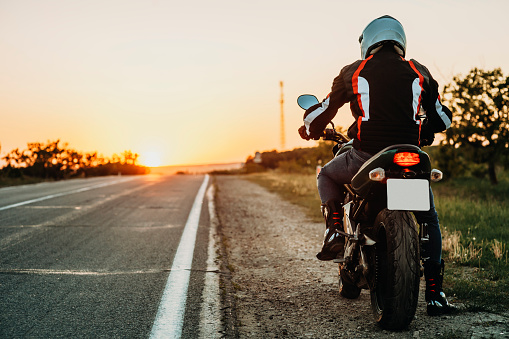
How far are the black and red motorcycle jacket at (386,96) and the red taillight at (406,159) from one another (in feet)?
0.90

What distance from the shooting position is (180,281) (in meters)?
4.16

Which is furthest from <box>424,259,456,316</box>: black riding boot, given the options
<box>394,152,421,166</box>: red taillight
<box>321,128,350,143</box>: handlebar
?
<box>321,128,350,143</box>: handlebar

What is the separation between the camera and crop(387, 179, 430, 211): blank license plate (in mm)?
2773

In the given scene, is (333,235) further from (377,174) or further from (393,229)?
(377,174)

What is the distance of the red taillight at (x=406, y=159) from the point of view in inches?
112

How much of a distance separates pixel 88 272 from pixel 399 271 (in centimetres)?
297

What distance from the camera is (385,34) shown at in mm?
3275

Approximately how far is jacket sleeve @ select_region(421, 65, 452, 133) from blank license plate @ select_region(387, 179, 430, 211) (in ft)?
2.64

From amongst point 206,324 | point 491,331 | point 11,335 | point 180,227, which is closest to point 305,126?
point 206,324

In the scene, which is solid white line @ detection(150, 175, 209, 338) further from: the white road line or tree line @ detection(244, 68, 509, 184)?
tree line @ detection(244, 68, 509, 184)

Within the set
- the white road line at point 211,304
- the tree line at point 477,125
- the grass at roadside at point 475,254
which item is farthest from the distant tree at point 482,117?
the white road line at point 211,304

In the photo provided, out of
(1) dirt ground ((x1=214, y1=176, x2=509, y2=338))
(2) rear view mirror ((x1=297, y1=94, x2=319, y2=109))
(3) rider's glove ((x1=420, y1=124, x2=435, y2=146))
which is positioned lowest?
(1) dirt ground ((x1=214, y1=176, x2=509, y2=338))

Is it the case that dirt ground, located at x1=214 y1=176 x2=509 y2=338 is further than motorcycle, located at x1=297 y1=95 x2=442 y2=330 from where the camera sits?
Yes

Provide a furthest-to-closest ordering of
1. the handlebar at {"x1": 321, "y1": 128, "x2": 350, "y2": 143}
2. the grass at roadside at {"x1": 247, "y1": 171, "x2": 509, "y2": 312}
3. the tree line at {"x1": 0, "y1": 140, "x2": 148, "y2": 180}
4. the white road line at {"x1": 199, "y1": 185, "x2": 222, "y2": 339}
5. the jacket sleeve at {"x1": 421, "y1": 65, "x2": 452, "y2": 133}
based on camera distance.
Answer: the tree line at {"x1": 0, "y1": 140, "x2": 148, "y2": 180} < the handlebar at {"x1": 321, "y1": 128, "x2": 350, "y2": 143} < the grass at roadside at {"x1": 247, "y1": 171, "x2": 509, "y2": 312} < the jacket sleeve at {"x1": 421, "y1": 65, "x2": 452, "y2": 133} < the white road line at {"x1": 199, "y1": 185, "x2": 222, "y2": 339}
